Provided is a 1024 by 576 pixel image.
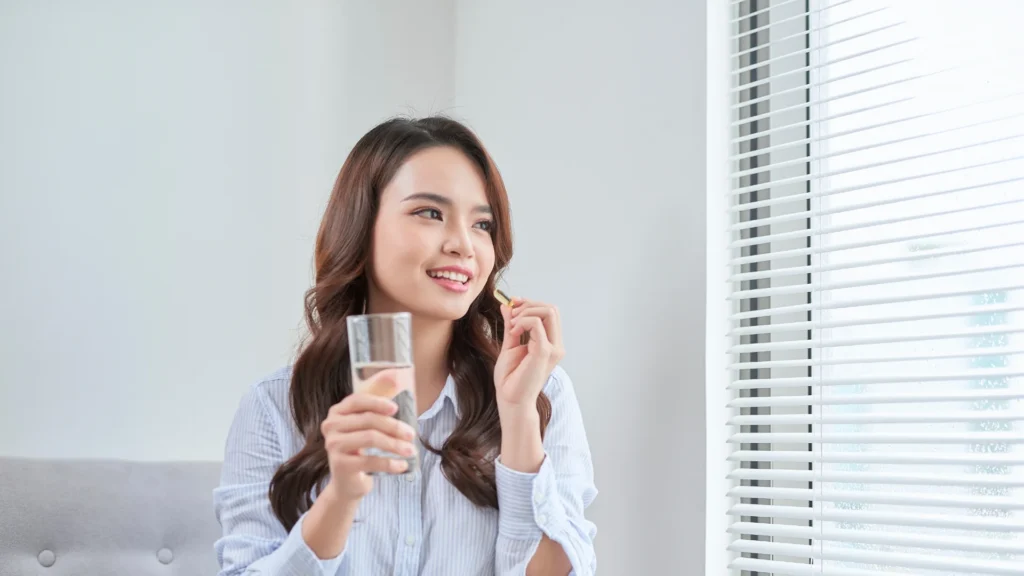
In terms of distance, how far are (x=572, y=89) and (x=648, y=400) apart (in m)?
0.74

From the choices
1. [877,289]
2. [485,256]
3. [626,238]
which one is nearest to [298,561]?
[485,256]

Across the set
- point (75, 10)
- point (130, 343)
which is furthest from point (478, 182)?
point (75, 10)

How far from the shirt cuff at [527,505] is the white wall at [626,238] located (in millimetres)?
438

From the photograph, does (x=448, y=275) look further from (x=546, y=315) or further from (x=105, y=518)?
(x=105, y=518)

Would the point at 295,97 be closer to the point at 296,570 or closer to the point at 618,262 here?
the point at 618,262

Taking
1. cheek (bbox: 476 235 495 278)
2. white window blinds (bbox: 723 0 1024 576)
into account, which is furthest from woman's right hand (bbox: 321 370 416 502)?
white window blinds (bbox: 723 0 1024 576)

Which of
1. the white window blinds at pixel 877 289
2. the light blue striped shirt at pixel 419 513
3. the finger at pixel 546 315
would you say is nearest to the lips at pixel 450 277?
the finger at pixel 546 315

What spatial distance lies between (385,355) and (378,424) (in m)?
0.07

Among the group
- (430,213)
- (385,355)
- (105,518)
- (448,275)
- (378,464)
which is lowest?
(105,518)

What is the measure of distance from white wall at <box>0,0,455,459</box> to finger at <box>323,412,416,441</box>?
100 cm

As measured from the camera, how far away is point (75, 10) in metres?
1.82

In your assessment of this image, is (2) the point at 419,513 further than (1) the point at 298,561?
Yes

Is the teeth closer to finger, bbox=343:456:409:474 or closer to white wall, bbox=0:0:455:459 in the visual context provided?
finger, bbox=343:456:409:474

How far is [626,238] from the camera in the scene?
1.84 metres
